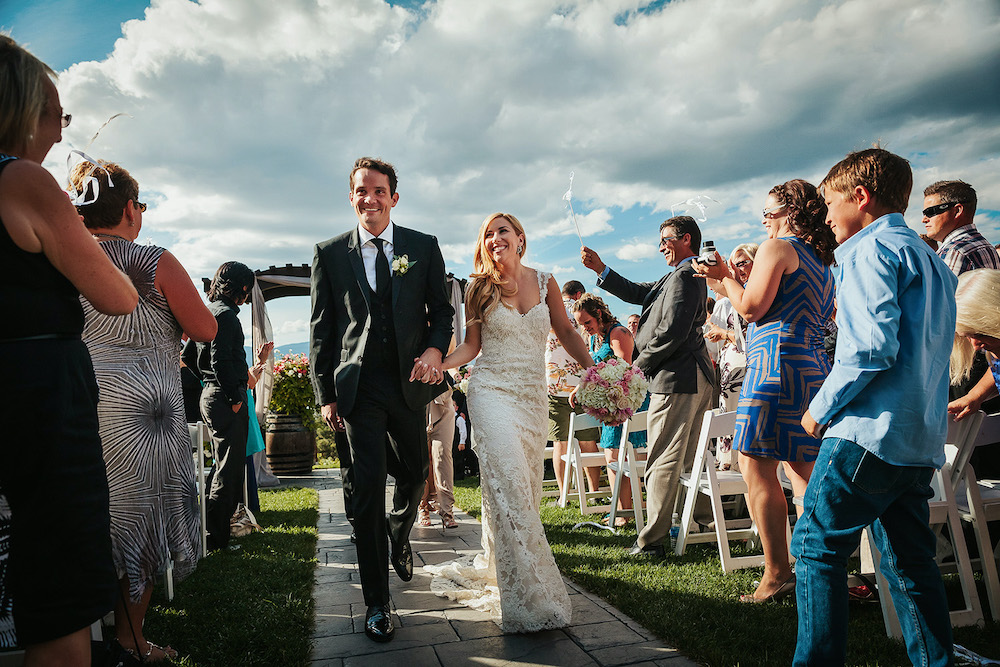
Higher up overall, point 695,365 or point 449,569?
point 695,365

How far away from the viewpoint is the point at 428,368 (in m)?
3.54

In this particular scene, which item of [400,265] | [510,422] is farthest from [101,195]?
[510,422]

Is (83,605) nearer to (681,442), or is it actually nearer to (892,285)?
(892,285)

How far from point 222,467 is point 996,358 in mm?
5643

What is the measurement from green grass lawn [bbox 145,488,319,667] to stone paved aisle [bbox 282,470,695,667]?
0.14 m

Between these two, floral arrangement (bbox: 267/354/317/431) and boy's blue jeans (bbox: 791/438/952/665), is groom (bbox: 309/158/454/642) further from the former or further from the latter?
floral arrangement (bbox: 267/354/317/431)

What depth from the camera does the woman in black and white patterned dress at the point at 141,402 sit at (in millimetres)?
2723

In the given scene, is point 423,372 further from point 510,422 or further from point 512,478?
point 512,478

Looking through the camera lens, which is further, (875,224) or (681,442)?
(681,442)

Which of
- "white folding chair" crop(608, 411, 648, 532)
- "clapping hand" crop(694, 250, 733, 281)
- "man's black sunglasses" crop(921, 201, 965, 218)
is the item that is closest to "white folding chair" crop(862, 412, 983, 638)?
"clapping hand" crop(694, 250, 733, 281)

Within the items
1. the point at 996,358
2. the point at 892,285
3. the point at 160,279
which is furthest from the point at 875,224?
the point at 160,279

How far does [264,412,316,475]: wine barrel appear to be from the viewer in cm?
1156

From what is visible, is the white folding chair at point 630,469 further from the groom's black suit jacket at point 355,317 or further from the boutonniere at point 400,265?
the boutonniere at point 400,265

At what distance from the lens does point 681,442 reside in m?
4.98
